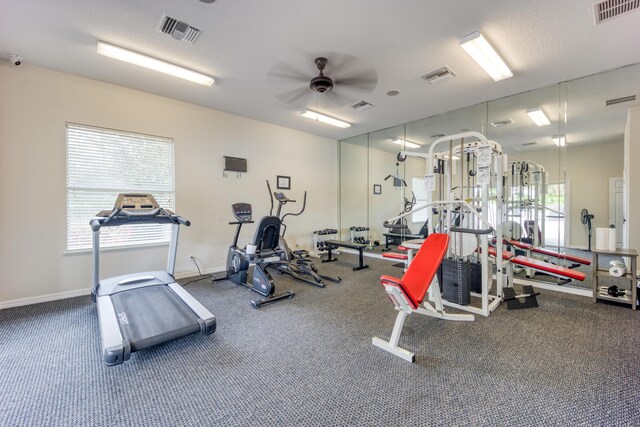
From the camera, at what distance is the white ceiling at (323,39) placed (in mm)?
2434

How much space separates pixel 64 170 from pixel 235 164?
248 centimetres

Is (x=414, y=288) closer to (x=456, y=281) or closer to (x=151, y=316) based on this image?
(x=456, y=281)

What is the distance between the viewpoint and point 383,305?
339cm

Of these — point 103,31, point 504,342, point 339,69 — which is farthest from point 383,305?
point 103,31

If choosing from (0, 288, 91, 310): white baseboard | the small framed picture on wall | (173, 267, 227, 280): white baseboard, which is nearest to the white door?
the small framed picture on wall

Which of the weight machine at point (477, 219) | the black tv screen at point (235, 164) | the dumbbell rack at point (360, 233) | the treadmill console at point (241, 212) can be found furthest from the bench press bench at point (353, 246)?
the black tv screen at point (235, 164)

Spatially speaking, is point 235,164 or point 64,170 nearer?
point 64,170

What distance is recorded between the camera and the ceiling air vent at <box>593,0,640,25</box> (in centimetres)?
233

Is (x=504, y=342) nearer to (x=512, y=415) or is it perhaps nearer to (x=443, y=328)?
(x=443, y=328)

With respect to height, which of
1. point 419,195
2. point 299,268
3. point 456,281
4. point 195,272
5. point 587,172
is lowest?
point 195,272

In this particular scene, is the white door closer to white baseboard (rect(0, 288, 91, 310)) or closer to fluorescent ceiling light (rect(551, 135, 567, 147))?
fluorescent ceiling light (rect(551, 135, 567, 147))

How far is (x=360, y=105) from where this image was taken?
191 inches

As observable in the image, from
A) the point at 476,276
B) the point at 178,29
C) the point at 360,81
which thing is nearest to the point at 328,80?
the point at 360,81

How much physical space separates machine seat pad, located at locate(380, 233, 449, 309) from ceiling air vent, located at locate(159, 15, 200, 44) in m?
3.09
